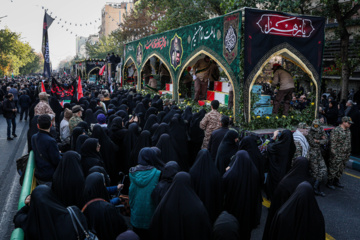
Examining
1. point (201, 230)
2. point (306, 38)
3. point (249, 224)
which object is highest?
point (306, 38)

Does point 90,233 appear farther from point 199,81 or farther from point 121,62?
point 121,62

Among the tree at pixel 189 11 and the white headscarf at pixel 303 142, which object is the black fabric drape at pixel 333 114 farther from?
the tree at pixel 189 11

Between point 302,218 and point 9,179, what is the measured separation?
6.62 m

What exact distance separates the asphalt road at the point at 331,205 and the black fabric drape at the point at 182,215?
1.97 m

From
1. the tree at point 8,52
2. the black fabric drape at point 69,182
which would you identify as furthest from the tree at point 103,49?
the black fabric drape at point 69,182

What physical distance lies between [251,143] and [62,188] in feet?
9.32

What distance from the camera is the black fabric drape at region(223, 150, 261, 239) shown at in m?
3.91

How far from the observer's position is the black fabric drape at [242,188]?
3.91 metres

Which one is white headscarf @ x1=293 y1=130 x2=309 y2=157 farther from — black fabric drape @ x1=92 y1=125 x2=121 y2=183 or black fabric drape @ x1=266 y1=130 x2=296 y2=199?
black fabric drape @ x1=92 y1=125 x2=121 y2=183

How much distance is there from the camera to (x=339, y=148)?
251 inches

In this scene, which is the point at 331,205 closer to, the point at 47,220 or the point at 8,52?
the point at 47,220

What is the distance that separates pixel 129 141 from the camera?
5945mm

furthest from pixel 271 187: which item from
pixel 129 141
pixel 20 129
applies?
pixel 20 129

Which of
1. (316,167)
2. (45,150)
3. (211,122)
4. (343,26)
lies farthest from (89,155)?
(343,26)
